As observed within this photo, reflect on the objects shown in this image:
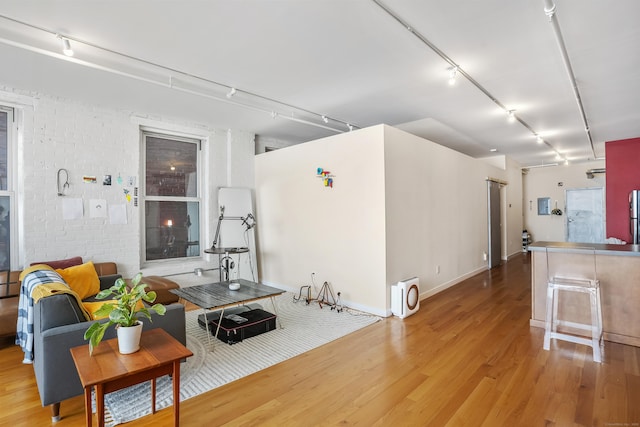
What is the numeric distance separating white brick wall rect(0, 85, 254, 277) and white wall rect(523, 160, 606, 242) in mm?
10179

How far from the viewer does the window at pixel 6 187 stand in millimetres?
3932

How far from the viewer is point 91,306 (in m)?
2.75

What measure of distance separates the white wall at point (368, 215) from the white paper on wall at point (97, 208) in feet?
7.88

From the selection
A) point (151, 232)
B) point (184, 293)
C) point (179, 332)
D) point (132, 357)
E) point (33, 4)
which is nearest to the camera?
point (132, 357)

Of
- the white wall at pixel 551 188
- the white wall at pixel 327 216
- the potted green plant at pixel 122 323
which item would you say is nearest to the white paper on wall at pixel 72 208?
the white wall at pixel 327 216

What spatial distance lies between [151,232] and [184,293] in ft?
6.68

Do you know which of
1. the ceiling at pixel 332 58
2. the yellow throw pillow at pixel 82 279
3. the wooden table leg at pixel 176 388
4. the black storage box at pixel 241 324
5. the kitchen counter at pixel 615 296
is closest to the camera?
the wooden table leg at pixel 176 388

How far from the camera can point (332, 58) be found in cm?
319

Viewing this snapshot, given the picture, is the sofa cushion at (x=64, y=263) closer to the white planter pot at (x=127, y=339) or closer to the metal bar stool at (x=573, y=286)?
the white planter pot at (x=127, y=339)

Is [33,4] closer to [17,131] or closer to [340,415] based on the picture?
[17,131]

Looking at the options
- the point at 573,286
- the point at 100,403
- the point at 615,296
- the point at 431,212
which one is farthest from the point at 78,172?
the point at 615,296

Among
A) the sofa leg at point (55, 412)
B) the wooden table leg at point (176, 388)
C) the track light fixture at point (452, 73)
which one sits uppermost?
the track light fixture at point (452, 73)

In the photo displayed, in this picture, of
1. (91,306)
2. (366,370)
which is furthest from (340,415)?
(91,306)

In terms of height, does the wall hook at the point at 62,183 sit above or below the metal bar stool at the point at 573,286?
above
